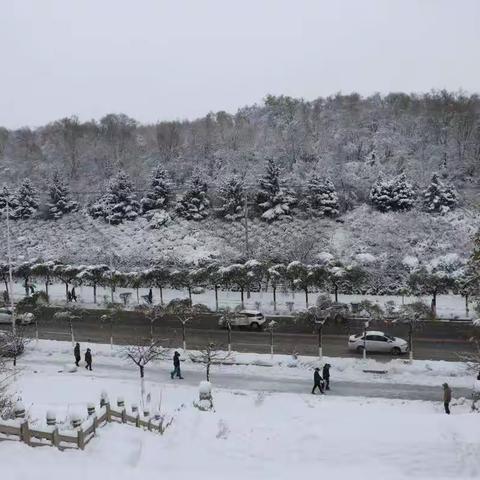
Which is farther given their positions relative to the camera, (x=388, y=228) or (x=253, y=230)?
(x=253, y=230)

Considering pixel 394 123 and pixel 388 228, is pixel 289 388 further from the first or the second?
A: pixel 394 123

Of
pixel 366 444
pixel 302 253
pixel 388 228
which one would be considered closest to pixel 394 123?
pixel 388 228

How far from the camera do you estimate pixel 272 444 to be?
13109mm

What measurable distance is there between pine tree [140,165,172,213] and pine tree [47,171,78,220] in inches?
316

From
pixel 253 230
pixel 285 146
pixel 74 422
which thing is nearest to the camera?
pixel 74 422

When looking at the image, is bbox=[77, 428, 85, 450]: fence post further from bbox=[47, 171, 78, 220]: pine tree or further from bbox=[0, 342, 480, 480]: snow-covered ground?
bbox=[47, 171, 78, 220]: pine tree

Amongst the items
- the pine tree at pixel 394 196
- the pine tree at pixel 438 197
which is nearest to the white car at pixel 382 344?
the pine tree at pixel 438 197

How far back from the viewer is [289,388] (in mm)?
19297

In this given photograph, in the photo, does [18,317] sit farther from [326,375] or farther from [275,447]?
[275,447]

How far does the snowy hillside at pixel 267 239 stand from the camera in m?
38.7

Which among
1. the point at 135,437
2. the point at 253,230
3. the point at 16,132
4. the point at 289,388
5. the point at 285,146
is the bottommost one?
the point at 289,388

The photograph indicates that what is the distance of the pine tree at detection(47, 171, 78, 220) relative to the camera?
2045 inches

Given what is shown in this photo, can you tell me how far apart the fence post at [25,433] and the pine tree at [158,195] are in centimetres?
3938

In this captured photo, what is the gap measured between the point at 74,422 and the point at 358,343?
14336mm
